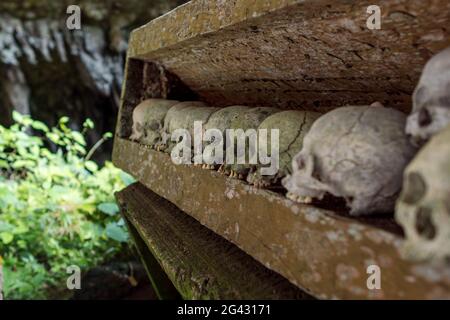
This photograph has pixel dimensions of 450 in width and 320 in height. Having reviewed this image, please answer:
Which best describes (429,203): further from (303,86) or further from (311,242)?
(303,86)

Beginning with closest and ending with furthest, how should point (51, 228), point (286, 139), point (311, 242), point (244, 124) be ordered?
point (311, 242)
point (286, 139)
point (244, 124)
point (51, 228)

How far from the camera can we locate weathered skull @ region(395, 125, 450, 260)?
47 cm

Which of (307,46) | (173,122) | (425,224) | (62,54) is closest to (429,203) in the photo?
(425,224)

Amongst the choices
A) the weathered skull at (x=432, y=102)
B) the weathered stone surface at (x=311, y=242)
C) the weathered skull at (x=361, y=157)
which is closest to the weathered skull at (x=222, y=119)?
the weathered stone surface at (x=311, y=242)

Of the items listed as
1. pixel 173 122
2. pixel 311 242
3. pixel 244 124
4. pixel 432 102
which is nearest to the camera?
pixel 432 102

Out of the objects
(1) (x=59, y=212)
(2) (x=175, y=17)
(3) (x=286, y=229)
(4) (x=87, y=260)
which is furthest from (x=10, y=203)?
(3) (x=286, y=229)

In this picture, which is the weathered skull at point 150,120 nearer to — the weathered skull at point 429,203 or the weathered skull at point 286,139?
the weathered skull at point 286,139

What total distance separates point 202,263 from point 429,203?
0.74m

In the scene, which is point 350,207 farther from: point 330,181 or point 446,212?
point 446,212

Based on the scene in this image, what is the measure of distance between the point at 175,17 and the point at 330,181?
0.96 metres

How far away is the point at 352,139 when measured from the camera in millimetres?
678

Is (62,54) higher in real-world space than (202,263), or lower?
higher

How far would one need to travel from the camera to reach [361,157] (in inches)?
26.0

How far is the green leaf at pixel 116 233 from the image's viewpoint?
3072 millimetres
